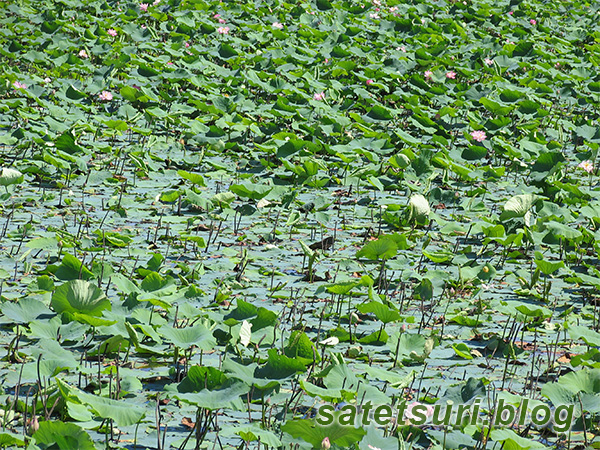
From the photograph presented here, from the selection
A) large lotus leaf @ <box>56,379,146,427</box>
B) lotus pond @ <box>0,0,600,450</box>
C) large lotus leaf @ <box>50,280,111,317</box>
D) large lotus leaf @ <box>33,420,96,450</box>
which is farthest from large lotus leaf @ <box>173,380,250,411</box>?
large lotus leaf @ <box>50,280,111,317</box>

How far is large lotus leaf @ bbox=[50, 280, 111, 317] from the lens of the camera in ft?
8.70

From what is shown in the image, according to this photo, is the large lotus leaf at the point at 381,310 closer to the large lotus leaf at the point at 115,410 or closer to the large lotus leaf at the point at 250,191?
the large lotus leaf at the point at 115,410

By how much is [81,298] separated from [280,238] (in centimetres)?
158

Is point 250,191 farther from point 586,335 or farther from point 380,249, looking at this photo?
point 586,335

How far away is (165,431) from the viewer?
2197mm

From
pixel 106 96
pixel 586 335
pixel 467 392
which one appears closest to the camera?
pixel 467 392

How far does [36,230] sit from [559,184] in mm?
3089

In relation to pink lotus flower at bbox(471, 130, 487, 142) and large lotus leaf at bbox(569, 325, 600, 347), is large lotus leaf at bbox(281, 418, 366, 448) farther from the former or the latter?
pink lotus flower at bbox(471, 130, 487, 142)

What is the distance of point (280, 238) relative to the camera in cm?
410

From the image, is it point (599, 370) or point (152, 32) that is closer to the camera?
point (599, 370)

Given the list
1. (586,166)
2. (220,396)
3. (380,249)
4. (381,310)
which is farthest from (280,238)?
(586,166)

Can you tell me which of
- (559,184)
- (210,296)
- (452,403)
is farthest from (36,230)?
(559,184)

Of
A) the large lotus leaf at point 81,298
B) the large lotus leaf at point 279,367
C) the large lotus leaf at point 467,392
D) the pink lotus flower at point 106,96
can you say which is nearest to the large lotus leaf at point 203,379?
the large lotus leaf at point 279,367

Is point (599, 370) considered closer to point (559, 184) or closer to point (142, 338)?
point (142, 338)
